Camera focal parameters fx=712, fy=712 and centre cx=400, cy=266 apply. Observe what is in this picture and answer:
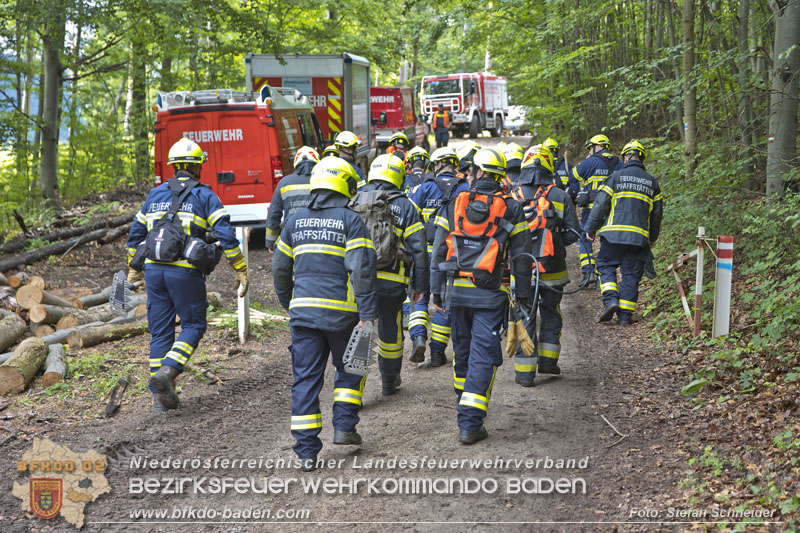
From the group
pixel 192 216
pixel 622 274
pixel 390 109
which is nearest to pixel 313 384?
pixel 192 216

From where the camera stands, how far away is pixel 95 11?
10961mm

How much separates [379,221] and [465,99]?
103 feet

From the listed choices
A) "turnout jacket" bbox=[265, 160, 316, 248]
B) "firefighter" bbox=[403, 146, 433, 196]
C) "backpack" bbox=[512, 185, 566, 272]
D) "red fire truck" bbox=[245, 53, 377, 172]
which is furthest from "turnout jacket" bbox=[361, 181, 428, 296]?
"red fire truck" bbox=[245, 53, 377, 172]

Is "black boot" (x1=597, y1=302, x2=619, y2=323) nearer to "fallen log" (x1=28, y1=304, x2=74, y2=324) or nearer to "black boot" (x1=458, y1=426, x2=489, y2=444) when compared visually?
"black boot" (x1=458, y1=426, x2=489, y2=444)

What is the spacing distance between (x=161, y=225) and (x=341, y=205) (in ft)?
6.53

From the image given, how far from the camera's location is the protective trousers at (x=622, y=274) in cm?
879

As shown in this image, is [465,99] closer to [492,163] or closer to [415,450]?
[492,163]

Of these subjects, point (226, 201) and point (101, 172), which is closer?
point (226, 201)

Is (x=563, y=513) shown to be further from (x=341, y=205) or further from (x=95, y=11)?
(x=95, y=11)

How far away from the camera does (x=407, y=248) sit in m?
6.27

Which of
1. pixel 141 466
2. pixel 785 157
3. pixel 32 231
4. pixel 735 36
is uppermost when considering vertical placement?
pixel 735 36

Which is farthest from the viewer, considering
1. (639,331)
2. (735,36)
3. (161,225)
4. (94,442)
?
(735,36)

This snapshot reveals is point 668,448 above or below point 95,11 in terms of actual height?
below

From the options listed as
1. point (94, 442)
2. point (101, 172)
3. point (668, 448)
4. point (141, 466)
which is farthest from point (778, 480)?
point (101, 172)
